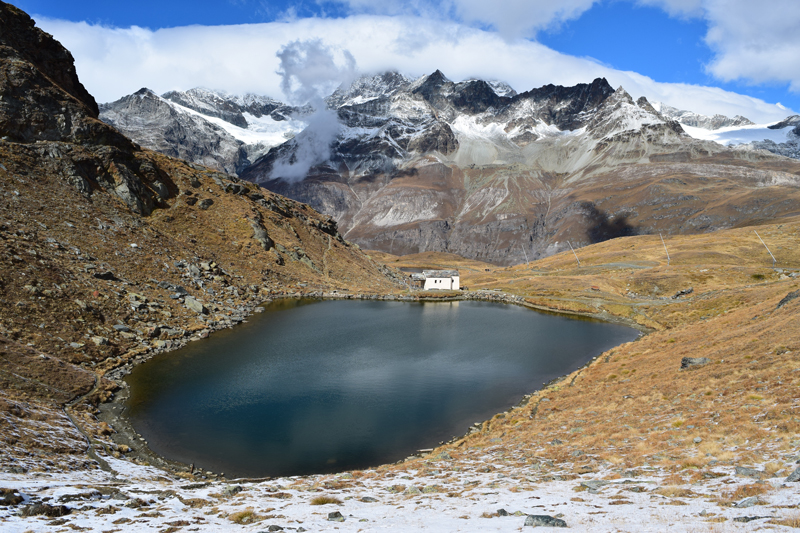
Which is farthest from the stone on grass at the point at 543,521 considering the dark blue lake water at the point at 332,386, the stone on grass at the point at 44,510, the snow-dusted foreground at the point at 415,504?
the dark blue lake water at the point at 332,386

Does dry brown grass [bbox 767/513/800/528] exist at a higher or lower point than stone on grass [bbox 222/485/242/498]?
higher

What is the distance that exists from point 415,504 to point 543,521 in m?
6.29

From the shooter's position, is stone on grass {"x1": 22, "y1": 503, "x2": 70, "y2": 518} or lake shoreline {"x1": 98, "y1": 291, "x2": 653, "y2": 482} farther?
lake shoreline {"x1": 98, "y1": 291, "x2": 653, "y2": 482}

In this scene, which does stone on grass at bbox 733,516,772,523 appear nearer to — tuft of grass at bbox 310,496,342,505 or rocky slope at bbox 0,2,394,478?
tuft of grass at bbox 310,496,342,505

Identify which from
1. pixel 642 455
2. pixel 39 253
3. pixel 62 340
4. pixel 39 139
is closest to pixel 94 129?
pixel 39 139

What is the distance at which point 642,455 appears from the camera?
66.5ft

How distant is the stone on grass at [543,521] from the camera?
12.8m

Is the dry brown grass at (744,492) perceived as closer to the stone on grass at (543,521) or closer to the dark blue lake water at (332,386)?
the stone on grass at (543,521)

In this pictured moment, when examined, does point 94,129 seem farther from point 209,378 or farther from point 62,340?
point 209,378

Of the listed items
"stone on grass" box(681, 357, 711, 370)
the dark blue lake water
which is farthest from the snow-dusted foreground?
"stone on grass" box(681, 357, 711, 370)

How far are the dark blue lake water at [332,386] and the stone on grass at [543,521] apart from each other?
64.6 ft

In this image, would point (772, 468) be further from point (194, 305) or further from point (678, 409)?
point (194, 305)

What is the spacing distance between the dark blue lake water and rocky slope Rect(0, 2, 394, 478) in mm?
5080

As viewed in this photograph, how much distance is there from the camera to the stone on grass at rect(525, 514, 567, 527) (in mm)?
12812
